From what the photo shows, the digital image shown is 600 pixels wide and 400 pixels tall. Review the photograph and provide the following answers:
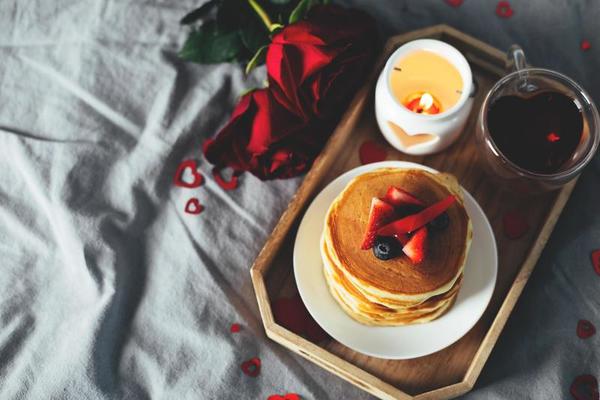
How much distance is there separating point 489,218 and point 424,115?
23 centimetres

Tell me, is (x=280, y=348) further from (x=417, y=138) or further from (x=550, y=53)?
(x=550, y=53)

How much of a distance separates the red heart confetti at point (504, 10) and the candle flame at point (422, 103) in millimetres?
282

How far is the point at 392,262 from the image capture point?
2.85 ft

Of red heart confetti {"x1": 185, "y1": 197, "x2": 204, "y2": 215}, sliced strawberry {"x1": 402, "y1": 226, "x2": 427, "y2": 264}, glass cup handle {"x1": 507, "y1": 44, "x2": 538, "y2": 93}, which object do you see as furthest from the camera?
red heart confetti {"x1": 185, "y1": 197, "x2": 204, "y2": 215}

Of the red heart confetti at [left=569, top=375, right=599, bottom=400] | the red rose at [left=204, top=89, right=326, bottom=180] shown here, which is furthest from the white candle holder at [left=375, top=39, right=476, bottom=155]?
the red heart confetti at [left=569, top=375, right=599, bottom=400]

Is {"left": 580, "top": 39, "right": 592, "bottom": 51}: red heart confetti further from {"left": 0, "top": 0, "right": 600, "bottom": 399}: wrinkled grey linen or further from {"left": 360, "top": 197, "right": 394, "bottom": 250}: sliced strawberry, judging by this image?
{"left": 360, "top": 197, "right": 394, "bottom": 250}: sliced strawberry

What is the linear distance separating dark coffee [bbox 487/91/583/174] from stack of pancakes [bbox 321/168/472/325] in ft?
0.35

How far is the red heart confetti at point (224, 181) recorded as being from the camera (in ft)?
3.59

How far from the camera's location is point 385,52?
1054 millimetres

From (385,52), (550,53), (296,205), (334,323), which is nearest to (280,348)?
(334,323)

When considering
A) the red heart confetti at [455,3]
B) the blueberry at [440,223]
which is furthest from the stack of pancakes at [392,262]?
the red heart confetti at [455,3]

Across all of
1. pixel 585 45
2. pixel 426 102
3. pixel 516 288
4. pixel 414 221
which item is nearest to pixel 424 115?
pixel 426 102

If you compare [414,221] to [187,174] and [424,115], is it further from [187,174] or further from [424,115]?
[187,174]

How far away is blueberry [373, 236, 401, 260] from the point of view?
0.85 metres
